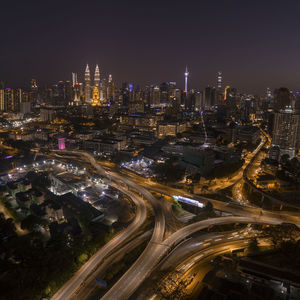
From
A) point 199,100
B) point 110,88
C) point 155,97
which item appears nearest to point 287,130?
point 199,100

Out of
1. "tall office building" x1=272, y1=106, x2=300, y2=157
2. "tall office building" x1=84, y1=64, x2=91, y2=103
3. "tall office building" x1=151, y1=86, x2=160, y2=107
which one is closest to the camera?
"tall office building" x1=272, y1=106, x2=300, y2=157

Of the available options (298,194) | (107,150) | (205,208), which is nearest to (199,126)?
(107,150)

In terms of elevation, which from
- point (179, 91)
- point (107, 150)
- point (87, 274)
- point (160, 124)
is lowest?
point (87, 274)

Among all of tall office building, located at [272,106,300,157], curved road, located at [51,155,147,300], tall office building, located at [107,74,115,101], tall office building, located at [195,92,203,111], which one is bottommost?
curved road, located at [51,155,147,300]

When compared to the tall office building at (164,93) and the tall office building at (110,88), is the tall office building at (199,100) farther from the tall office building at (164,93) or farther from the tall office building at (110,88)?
the tall office building at (110,88)

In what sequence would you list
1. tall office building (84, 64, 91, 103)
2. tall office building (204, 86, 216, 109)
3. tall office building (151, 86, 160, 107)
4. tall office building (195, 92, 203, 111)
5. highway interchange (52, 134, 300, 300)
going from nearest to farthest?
highway interchange (52, 134, 300, 300), tall office building (195, 92, 203, 111), tall office building (204, 86, 216, 109), tall office building (151, 86, 160, 107), tall office building (84, 64, 91, 103)

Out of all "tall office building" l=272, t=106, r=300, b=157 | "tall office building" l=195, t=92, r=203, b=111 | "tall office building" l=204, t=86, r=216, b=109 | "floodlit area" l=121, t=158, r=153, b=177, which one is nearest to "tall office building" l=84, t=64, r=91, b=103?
"tall office building" l=195, t=92, r=203, b=111

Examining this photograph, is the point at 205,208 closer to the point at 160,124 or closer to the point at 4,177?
the point at 4,177

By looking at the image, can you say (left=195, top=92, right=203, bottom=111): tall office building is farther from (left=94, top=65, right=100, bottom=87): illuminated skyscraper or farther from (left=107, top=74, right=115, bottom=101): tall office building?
(left=94, top=65, right=100, bottom=87): illuminated skyscraper
